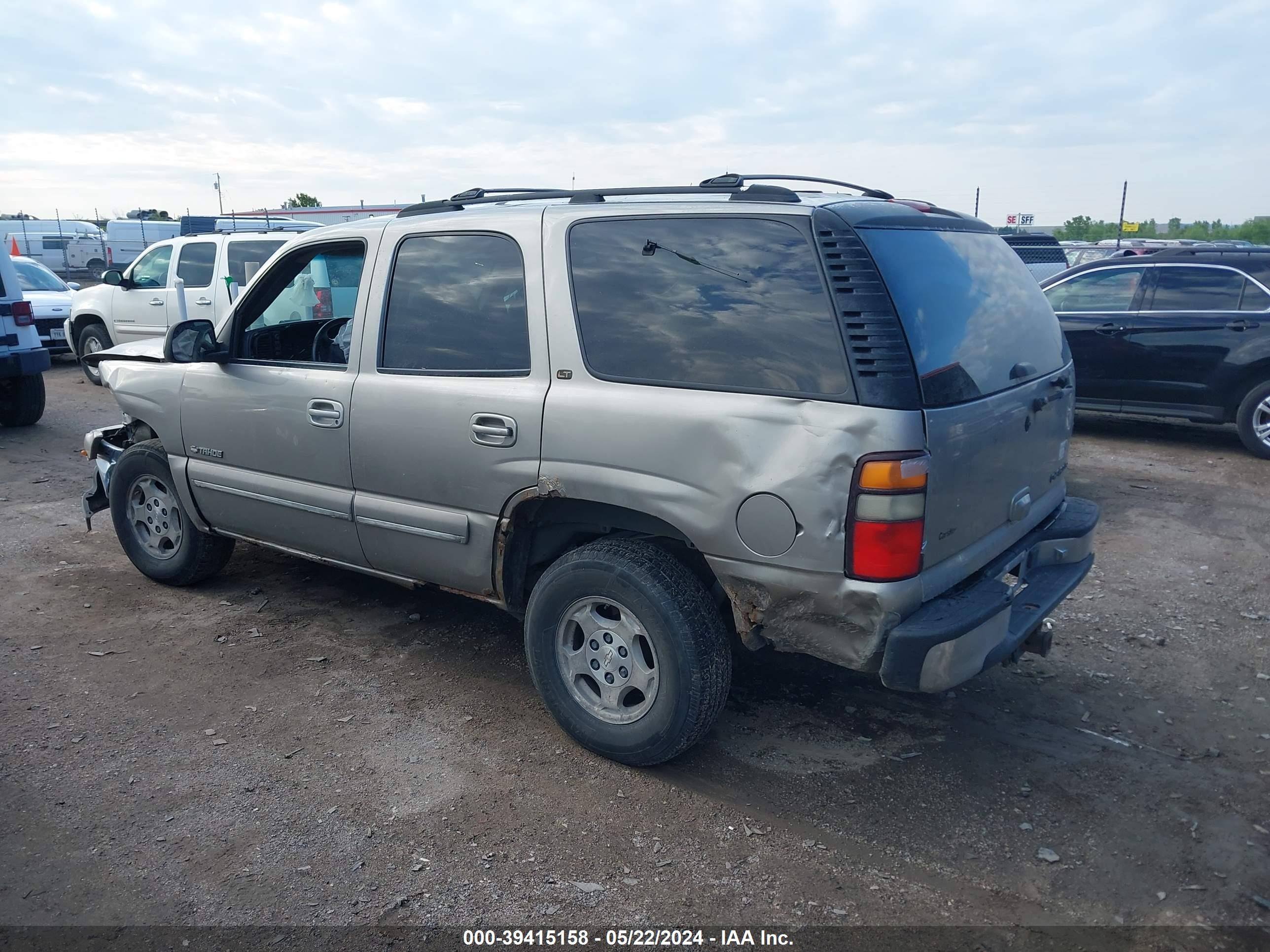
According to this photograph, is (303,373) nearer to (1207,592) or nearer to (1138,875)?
(1138,875)

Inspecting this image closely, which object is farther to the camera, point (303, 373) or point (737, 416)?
point (303, 373)

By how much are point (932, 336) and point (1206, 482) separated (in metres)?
5.90

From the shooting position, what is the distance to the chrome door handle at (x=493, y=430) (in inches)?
143

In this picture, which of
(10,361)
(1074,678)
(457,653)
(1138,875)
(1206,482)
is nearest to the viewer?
(1138,875)

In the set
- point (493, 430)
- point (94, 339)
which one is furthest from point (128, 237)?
point (493, 430)

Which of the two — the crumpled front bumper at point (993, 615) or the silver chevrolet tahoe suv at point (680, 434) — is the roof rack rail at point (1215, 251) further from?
the crumpled front bumper at point (993, 615)

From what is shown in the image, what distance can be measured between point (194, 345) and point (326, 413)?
105cm

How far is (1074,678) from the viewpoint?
4285mm

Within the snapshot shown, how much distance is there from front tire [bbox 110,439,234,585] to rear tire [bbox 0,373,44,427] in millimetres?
5413

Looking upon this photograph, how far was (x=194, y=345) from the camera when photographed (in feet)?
15.6

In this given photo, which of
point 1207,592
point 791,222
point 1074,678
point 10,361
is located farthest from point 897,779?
point 10,361

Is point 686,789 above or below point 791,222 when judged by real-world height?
below

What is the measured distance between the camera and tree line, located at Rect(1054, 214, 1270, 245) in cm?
3073

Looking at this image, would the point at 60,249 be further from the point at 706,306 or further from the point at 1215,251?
the point at 706,306
